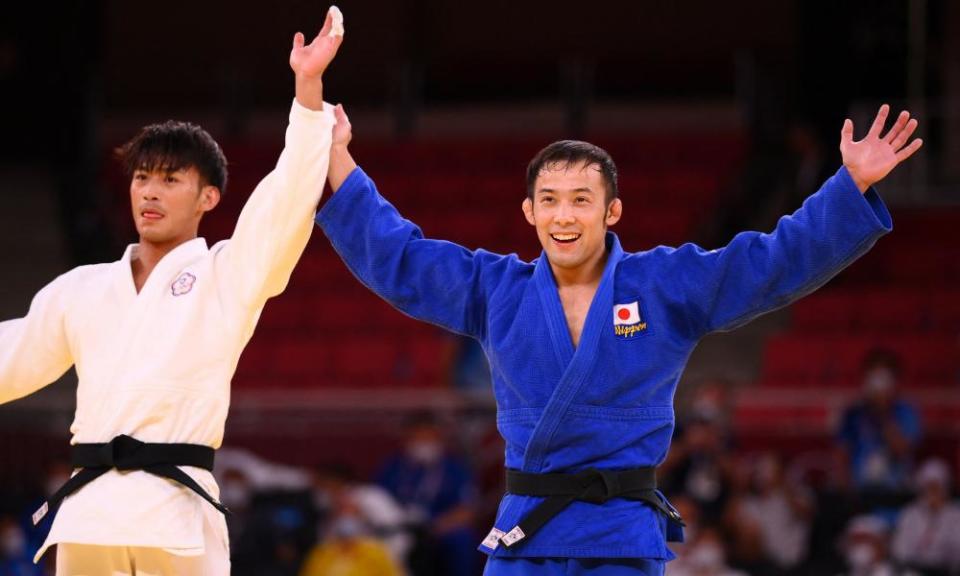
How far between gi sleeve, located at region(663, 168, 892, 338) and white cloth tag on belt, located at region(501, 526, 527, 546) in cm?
70

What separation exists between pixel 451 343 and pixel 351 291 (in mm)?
1641

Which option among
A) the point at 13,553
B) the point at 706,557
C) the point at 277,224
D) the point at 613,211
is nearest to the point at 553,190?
the point at 613,211

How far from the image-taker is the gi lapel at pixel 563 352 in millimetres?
3701

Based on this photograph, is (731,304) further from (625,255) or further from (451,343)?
(451,343)

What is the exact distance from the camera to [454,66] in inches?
610

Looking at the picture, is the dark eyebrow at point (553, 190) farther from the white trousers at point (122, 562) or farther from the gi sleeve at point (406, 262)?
the white trousers at point (122, 562)

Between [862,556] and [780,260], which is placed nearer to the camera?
[780,260]

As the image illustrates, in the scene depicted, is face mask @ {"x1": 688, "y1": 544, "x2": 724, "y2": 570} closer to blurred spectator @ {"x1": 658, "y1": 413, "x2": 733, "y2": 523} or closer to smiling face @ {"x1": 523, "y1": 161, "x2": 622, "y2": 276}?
blurred spectator @ {"x1": 658, "y1": 413, "x2": 733, "y2": 523}

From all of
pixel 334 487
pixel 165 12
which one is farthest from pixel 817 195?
pixel 165 12

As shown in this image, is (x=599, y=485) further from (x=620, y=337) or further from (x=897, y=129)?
(x=897, y=129)

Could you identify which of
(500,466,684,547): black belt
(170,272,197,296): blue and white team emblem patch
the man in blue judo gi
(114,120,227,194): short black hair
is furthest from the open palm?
(500,466,684,547): black belt

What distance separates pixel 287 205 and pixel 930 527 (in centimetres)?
525

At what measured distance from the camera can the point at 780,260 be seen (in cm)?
379

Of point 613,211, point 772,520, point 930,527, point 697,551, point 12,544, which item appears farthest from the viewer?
point 12,544
